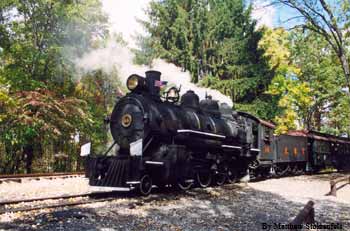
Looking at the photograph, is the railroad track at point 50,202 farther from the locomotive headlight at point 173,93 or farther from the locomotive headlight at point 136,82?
the locomotive headlight at point 173,93

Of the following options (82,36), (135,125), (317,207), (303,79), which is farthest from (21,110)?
(303,79)

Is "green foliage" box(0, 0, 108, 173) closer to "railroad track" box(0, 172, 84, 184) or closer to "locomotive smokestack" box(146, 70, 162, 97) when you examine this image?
"railroad track" box(0, 172, 84, 184)

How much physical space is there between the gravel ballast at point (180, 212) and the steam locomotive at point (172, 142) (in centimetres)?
66

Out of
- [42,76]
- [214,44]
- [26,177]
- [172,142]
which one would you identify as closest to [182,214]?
[172,142]

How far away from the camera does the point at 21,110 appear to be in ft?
53.2

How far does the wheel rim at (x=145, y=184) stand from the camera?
9.68 metres

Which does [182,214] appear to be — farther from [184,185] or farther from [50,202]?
[184,185]

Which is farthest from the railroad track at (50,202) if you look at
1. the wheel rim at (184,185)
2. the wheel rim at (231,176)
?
the wheel rim at (231,176)

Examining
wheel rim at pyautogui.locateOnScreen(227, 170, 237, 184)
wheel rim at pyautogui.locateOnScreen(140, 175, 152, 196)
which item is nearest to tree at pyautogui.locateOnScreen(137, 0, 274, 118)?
wheel rim at pyautogui.locateOnScreen(227, 170, 237, 184)

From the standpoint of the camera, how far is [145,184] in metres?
9.84

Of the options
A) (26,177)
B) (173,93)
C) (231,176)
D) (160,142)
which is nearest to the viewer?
(160,142)

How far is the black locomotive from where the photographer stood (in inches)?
375

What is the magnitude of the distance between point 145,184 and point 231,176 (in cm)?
563

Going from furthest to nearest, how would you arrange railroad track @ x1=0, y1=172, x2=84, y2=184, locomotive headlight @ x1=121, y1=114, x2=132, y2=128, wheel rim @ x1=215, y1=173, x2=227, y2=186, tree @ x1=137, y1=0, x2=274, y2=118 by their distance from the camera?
tree @ x1=137, y1=0, x2=274, y2=118, wheel rim @ x1=215, y1=173, x2=227, y2=186, railroad track @ x1=0, y1=172, x2=84, y2=184, locomotive headlight @ x1=121, y1=114, x2=132, y2=128
